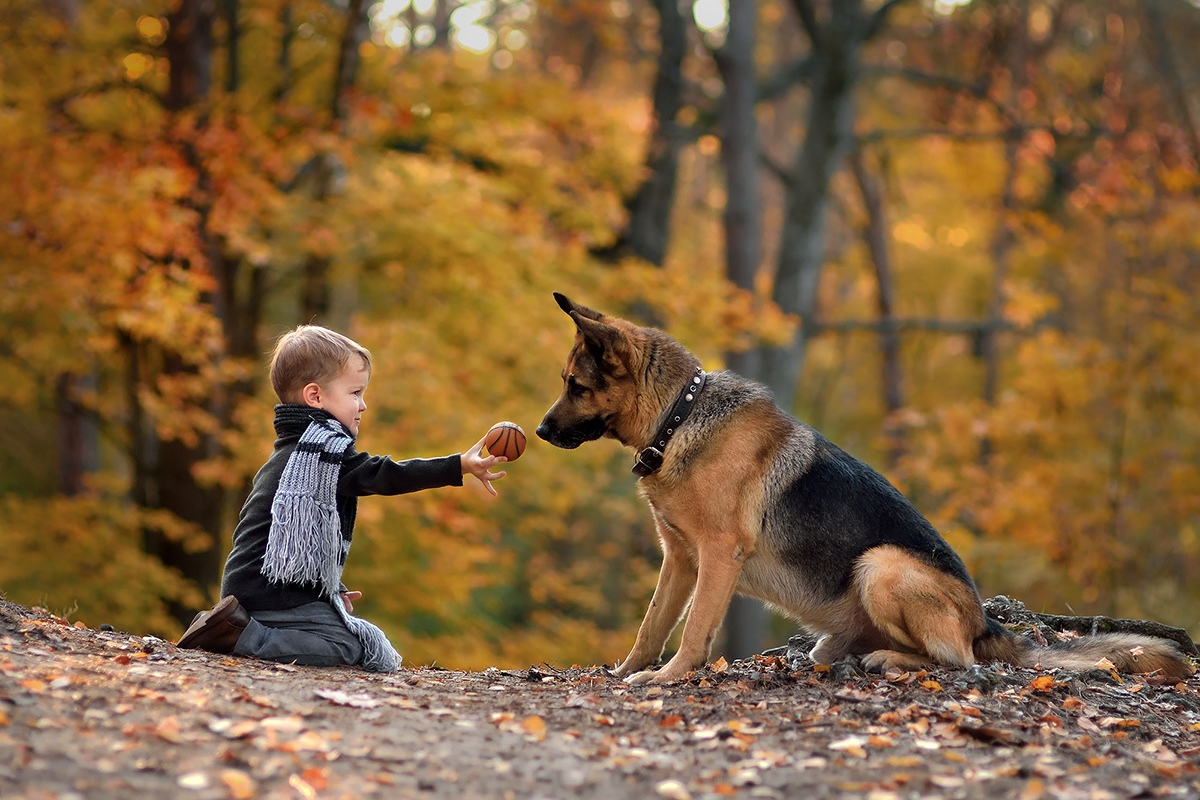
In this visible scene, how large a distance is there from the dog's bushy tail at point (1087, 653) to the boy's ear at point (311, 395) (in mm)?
3817

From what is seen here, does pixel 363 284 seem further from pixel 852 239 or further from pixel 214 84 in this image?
pixel 852 239

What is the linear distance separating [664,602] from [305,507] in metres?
2.06

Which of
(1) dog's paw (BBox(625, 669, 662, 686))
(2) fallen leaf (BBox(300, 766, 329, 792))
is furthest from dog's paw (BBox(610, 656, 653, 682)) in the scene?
(2) fallen leaf (BBox(300, 766, 329, 792))

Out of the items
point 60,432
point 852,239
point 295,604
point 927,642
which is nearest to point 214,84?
point 60,432

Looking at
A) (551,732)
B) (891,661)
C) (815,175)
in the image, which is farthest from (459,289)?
(551,732)

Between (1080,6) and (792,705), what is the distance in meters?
24.0

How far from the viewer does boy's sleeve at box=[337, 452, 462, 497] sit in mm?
5582

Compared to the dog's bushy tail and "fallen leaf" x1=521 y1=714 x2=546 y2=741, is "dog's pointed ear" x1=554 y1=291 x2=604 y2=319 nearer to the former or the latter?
"fallen leaf" x1=521 y1=714 x2=546 y2=741

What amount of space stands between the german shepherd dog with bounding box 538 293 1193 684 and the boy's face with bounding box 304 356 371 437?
101 centimetres

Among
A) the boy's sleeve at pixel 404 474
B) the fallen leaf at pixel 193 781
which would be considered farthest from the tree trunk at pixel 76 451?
the fallen leaf at pixel 193 781

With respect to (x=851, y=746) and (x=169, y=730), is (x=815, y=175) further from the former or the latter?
(x=169, y=730)

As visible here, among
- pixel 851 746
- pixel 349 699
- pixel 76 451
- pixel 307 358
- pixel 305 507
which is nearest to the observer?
pixel 851 746

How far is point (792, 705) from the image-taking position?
17.9 feet

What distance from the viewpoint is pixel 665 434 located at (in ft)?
20.4
